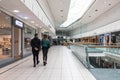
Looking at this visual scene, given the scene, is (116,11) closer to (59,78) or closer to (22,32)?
(22,32)

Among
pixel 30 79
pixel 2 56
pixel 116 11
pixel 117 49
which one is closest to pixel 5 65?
pixel 2 56

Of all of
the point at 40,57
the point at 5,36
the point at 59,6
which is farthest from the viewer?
the point at 59,6

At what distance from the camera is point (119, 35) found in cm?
1936

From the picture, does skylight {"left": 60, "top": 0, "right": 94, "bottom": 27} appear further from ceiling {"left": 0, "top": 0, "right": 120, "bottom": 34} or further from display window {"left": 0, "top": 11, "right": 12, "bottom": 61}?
display window {"left": 0, "top": 11, "right": 12, "bottom": 61}

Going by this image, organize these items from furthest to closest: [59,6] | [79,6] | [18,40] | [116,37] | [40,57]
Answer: [79,6] < [116,37] < [59,6] < [40,57] < [18,40]

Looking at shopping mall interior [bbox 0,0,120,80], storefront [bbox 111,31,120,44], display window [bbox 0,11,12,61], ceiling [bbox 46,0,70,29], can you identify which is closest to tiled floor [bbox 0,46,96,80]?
shopping mall interior [bbox 0,0,120,80]

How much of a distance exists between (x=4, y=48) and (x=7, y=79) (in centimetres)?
314

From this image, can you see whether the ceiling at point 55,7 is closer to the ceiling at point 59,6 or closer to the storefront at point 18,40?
the ceiling at point 59,6

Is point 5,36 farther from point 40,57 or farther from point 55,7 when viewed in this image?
point 55,7

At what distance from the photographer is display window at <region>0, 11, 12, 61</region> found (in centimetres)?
785

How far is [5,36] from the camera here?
325 inches

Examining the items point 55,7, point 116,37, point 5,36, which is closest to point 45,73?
point 5,36

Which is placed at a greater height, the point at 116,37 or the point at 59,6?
the point at 59,6

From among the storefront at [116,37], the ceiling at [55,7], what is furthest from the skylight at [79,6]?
the storefront at [116,37]
